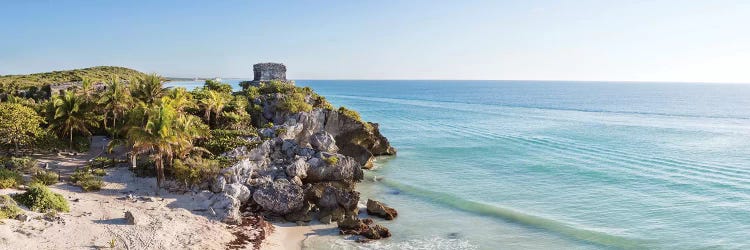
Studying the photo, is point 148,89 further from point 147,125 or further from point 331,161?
point 331,161

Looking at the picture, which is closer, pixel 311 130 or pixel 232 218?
pixel 232 218

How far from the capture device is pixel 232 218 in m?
29.4

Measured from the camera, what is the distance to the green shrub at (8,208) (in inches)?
945

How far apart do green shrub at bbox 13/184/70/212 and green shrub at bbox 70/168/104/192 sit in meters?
3.91

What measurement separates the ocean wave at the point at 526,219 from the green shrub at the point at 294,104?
13.3 meters

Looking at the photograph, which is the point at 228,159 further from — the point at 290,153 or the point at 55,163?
the point at 55,163

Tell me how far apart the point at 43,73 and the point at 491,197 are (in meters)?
89.2

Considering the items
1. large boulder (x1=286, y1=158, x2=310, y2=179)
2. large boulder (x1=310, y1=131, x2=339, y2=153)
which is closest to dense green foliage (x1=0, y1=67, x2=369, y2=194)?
large boulder (x1=286, y1=158, x2=310, y2=179)

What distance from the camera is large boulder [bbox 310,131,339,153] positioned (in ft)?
143

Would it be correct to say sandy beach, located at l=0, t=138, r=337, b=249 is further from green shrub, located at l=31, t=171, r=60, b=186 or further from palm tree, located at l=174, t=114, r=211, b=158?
palm tree, located at l=174, t=114, r=211, b=158

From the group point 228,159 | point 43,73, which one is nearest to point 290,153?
point 228,159

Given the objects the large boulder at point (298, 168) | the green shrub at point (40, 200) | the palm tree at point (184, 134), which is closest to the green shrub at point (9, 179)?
the green shrub at point (40, 200)

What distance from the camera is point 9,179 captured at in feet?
94.4

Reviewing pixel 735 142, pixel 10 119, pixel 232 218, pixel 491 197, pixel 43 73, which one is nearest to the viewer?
pixel 232 218
